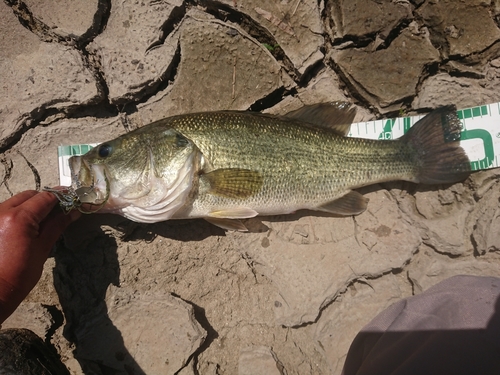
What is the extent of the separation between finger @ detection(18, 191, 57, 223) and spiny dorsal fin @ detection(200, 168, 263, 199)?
1106mm

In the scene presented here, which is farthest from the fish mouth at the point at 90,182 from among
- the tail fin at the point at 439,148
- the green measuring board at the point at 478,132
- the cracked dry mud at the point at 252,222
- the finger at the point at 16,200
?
the tail fin at the point at 439,148

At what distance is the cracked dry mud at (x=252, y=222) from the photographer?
9.62ft

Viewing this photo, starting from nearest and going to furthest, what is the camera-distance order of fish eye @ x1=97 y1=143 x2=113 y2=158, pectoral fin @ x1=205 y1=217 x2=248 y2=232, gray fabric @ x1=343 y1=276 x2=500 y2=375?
gray fabric @ x1=343 y1=276 x2=500 y2=375, fish eye @ x1=97 y1=143 x2=113 y2=158, pectoral fin @ x1=205 y1=217 x2=248 y2=232

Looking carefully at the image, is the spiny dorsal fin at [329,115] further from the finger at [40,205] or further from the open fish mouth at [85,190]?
the finger at [40,205]

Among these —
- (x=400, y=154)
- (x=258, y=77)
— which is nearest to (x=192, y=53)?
(x=258, y=77)

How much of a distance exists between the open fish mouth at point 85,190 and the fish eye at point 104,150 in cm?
9

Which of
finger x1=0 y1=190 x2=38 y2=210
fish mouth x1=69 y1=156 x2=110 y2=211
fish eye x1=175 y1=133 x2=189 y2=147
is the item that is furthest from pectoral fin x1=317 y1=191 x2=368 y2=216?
finger x1=0 y1=190 x2=38 y2=210

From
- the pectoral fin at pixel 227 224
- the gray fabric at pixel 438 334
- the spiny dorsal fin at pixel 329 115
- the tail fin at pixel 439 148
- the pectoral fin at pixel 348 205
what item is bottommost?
the gray fabric at pixel 438 334

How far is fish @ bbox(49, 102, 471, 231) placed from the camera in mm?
2609

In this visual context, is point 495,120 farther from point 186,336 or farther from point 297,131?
point 186,336

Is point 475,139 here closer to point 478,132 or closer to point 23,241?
point 478,132

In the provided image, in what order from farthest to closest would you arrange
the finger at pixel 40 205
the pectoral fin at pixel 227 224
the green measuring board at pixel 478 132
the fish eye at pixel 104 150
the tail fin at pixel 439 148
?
the green measuring board at pixel 478 132
the tail fin at pixel 439 148
the pectoral fin at pixel 227 224
the fish eye at pixel 104 150
the finger at pixel 40 205

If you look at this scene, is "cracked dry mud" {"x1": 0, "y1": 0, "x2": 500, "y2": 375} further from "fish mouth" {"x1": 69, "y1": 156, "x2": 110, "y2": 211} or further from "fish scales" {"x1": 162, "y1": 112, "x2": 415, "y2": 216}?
"fish mouth" {"x1": 69, "y1": 156, "x2": 110, "y2": 211}

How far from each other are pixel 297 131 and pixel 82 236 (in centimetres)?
197
